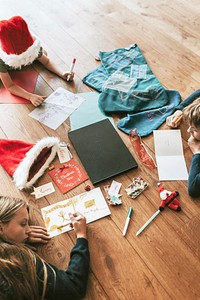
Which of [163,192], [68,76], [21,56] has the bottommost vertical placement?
[163,192]

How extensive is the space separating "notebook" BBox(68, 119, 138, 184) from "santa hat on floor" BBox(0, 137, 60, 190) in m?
0.14

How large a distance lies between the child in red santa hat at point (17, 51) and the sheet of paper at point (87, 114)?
0.23 meters

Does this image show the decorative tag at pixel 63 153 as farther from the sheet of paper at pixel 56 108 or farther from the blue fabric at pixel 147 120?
the blue fabric at pixel 147 120

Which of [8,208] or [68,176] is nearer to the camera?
[8,208]

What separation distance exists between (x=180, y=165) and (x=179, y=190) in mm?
144

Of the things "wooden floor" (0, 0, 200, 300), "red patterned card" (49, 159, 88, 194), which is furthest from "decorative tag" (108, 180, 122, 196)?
"red patterned card" (49, 159, 88, 194)

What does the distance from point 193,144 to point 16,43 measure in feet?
3.77

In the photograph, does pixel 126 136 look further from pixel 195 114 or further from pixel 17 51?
pixel 17 51

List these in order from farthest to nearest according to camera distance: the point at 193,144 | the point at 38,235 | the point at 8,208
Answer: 1. the point at 193,144
2. the point at 38,235
3. the point at 8,208

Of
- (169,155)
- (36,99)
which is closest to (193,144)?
Answer: (169,155)

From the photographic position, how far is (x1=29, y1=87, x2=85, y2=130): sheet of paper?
1.73 m

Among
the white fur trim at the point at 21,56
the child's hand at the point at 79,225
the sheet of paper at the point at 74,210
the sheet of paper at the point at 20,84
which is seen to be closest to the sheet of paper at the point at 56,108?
the sheet of paper at the point at 20,84

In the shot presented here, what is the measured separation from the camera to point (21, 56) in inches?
67.6

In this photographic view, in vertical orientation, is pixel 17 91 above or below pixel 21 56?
below
